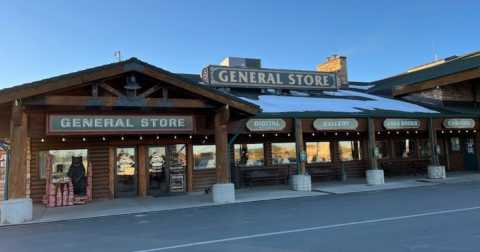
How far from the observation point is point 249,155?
52.6 ft

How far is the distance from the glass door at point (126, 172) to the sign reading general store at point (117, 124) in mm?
3592

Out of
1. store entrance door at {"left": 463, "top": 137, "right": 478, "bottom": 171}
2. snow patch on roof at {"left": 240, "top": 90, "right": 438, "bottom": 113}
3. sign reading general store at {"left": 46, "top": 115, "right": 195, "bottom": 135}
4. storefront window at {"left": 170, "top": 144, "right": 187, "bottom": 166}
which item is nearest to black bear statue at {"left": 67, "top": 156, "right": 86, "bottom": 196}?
storefront window at {"left": 170, "top": 144, "right": 187, "bottom": 166}

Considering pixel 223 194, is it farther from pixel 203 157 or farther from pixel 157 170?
pixel 203 157

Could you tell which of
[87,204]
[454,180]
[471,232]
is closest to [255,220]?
[471,232]

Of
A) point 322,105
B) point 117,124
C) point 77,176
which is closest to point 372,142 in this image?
point 322,105

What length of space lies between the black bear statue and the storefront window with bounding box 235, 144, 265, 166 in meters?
6.30

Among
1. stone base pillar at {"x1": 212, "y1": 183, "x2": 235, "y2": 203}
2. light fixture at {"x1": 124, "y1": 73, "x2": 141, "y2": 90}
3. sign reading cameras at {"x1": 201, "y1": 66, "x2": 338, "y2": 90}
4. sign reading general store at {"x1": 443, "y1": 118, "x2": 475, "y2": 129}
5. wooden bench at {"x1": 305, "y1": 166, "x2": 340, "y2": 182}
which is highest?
sign reading cameras at {"x1": 201, "y1": 66, "x2": 338, "y2": 90}

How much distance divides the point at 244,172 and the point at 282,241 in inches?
376

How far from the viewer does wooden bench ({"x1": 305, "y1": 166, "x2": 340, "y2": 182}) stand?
16375 mm

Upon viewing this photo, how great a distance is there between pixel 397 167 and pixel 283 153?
20.3 feet

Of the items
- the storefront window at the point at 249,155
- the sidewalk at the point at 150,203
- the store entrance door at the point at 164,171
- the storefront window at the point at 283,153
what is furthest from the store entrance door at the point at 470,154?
the store entrance door at the point at 164,171

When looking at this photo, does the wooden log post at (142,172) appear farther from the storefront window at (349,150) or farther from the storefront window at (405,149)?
the storefront window at (405,149)

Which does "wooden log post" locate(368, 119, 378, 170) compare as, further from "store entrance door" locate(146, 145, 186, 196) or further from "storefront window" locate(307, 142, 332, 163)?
"store entrance door" locate(146, 145, 186, 196)

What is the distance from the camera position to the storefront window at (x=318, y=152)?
17.2 metres
